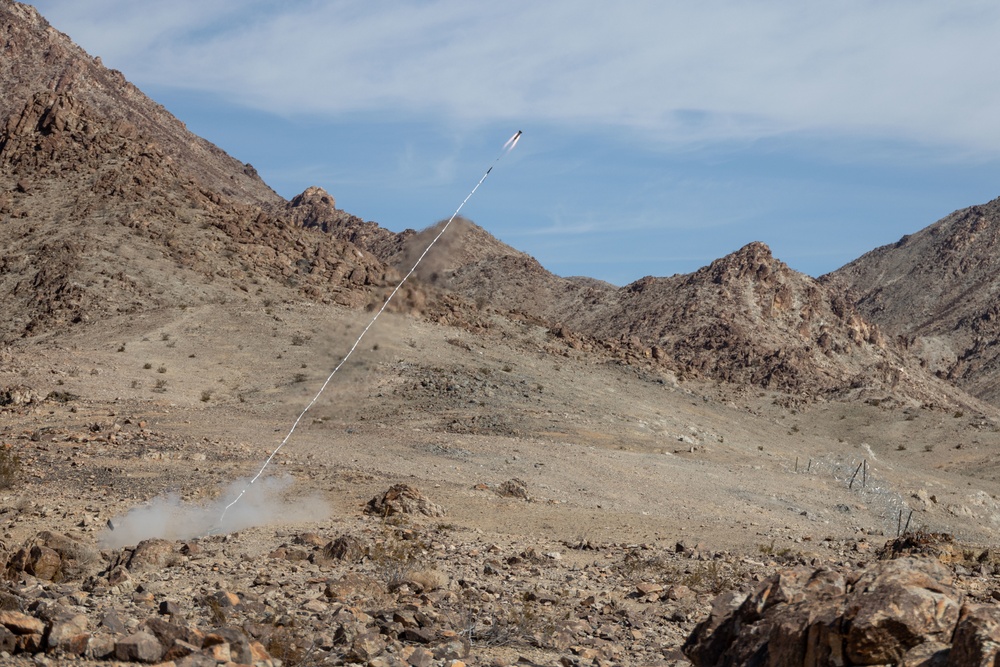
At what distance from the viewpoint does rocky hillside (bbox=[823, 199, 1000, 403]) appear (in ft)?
287

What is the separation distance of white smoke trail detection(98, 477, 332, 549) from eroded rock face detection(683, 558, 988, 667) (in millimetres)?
7963

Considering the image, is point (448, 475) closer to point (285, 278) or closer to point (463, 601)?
point (463, 601)

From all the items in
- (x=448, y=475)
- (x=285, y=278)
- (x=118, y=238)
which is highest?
(x=118, y=238)

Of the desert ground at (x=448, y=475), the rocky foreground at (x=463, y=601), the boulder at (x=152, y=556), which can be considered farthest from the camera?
the desert ground at (x=448, y=475)

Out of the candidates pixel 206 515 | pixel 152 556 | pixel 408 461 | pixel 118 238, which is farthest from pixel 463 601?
pixel 118 238

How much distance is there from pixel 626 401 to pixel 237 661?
29677mm

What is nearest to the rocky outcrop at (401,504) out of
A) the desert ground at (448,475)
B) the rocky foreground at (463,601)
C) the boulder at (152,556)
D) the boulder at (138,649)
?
the rocky foreground at (463,601)

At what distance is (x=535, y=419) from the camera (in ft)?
98.0

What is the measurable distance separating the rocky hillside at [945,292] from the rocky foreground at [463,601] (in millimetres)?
70010

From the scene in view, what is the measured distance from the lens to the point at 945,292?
100125 mm

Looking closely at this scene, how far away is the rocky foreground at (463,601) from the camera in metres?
6.56

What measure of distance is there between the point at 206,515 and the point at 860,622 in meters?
10.1

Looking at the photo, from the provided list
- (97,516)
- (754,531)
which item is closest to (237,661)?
(97,516)

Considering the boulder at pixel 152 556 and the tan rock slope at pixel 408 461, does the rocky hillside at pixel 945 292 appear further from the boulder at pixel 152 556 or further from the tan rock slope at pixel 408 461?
the boulder at pixel 152 556
